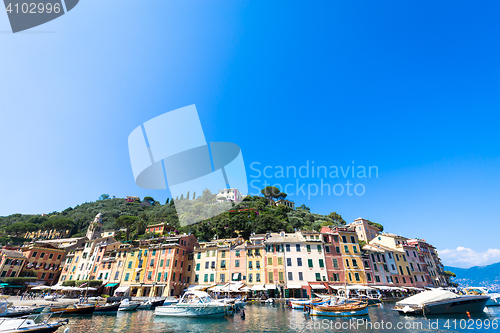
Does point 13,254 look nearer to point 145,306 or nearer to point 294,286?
point 145,306

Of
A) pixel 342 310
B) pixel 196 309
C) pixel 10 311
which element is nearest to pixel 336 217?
pixel 342 310

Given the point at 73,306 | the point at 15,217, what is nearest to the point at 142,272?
the point at 73,306

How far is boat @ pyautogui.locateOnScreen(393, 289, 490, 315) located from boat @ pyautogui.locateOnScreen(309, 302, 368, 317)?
13.4ft

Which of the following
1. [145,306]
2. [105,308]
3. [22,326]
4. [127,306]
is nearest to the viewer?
[22,326]

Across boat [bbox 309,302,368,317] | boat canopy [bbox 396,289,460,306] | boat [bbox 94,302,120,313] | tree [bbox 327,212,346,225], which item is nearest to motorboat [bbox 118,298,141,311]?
boat [bbox 94,302,120,313]

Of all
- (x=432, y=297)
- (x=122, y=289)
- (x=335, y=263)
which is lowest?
(x=432, y=297)

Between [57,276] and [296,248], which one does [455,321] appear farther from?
[57,276]

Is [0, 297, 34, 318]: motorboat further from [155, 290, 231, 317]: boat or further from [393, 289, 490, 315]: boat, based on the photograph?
[393, 289, 490, 315]: boat

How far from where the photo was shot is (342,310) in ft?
69.4

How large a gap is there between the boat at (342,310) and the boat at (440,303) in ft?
13.4

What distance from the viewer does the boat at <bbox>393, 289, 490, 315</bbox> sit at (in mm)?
21203

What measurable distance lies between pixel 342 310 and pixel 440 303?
8.79m

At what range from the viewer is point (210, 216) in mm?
76812

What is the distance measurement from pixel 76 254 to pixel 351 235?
186ft
